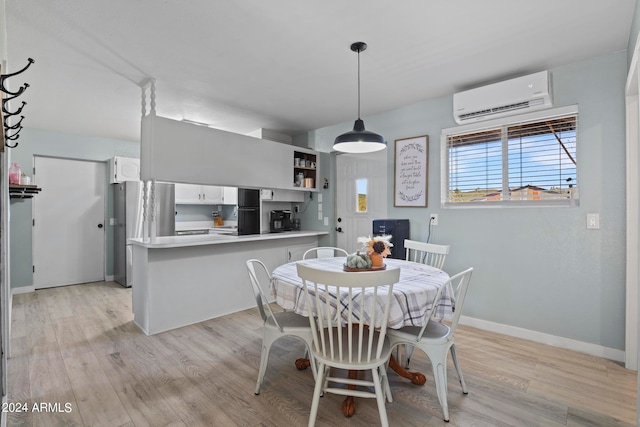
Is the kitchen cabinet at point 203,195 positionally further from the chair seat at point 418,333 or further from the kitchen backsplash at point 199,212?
the chair seat at point 418,333

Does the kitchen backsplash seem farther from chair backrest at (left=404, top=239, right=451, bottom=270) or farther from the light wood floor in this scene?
chair backrest at (left=404, top=239, right=451, bottom=270)

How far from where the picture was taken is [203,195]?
18.8ft

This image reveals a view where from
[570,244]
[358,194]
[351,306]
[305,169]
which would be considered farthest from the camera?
[305,169]

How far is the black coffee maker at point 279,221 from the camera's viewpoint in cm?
467

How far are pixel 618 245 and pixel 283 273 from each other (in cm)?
266

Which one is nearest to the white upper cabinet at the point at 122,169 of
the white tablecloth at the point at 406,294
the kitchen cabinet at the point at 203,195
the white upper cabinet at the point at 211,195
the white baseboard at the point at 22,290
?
the kitchen cabinet at the point at 203,195

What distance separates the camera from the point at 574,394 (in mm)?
2051

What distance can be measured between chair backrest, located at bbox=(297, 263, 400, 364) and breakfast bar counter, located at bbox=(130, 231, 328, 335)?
6.37 ft

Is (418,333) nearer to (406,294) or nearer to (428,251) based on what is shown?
(406,294)

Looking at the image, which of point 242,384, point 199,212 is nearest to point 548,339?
point 242,384

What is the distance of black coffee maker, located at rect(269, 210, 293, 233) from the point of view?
4672 millimetres

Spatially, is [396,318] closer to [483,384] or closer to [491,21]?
[483,384]

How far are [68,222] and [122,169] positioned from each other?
1157 mm

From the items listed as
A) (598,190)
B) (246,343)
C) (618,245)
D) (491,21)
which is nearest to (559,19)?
(491,21)
